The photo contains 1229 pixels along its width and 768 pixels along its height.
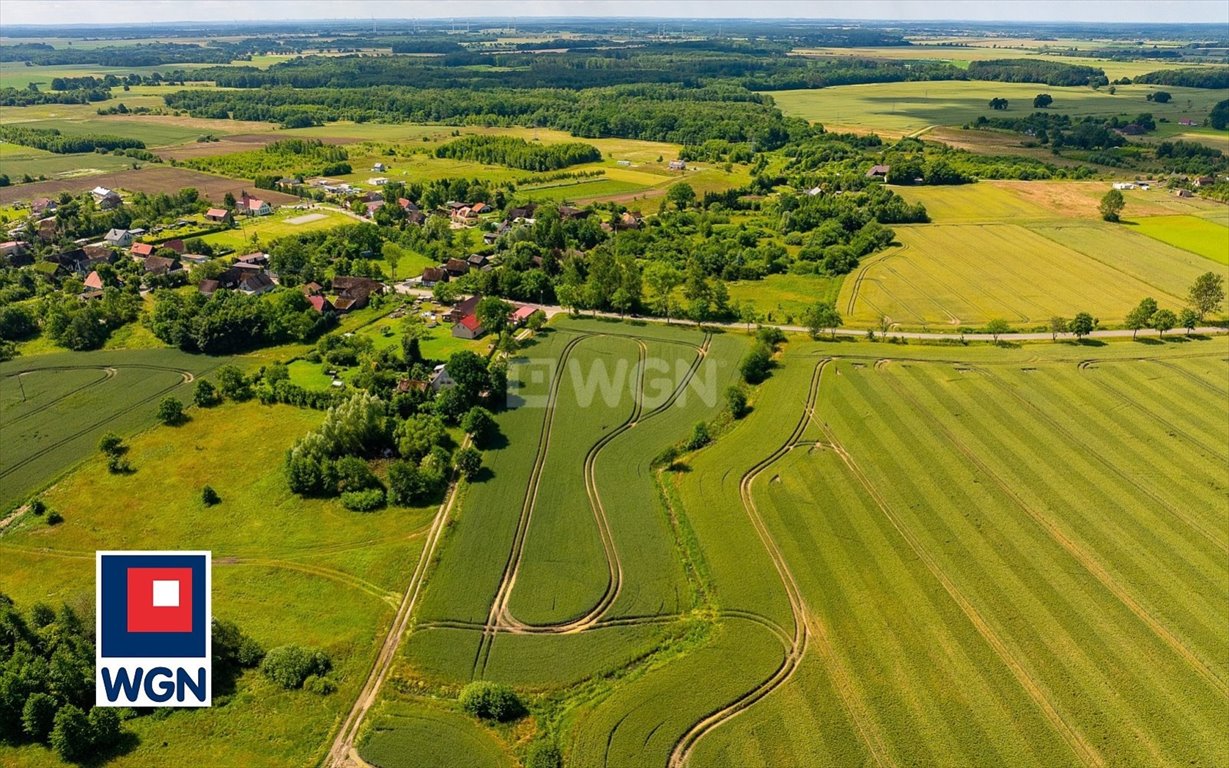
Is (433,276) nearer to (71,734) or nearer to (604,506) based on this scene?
(604,506)

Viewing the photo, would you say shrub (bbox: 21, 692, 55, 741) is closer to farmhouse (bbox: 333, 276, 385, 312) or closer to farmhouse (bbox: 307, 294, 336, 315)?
farmhouse (bbox: 307, 294, 336, 315)

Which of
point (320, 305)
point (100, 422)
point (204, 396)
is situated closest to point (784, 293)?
→ point (320, 305)

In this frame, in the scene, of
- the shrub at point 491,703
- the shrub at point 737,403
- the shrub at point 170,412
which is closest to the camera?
the shrub at point 491,703

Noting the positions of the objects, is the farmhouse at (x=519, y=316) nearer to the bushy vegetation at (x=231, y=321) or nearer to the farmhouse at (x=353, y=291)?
the farmhouse at (x=353, y=291)

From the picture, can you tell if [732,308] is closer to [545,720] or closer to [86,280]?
[545,720]

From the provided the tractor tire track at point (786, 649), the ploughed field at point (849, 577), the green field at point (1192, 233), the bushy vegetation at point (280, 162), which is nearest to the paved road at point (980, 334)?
the ploughed field at point (849, 577)

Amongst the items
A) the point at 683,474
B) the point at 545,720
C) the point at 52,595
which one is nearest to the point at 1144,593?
the point at 683,474
